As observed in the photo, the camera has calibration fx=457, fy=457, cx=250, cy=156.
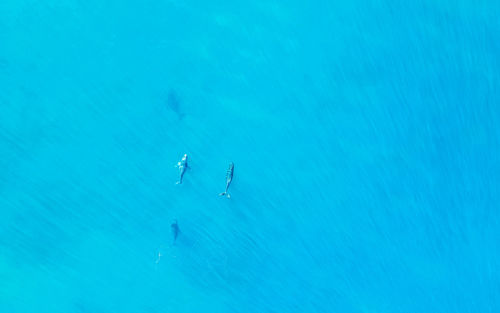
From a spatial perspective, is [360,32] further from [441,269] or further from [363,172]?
[441,269]

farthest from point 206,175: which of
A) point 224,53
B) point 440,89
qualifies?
point 440,89

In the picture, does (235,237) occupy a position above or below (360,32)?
below

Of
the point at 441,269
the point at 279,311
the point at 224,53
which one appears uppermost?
the point at 224,53

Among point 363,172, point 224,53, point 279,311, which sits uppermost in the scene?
point 224,53

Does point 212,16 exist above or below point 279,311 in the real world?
above

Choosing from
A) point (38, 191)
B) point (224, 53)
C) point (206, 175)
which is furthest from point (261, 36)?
point (38, 191)

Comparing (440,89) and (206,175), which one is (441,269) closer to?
(440,89)
